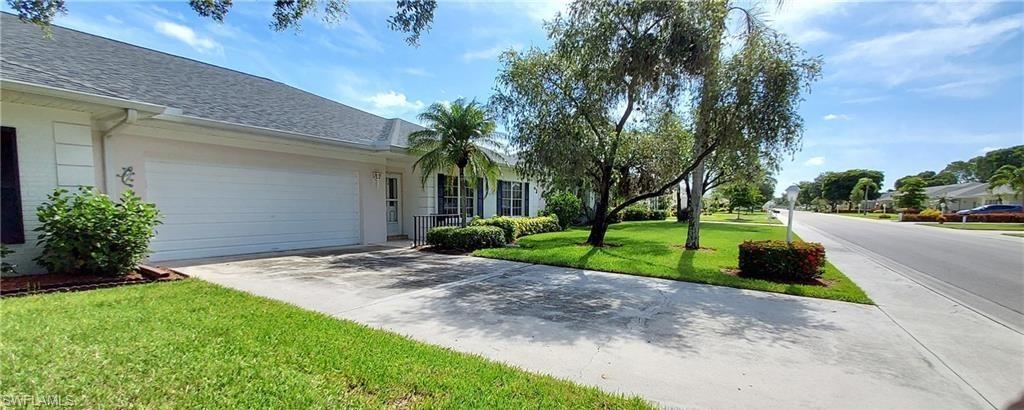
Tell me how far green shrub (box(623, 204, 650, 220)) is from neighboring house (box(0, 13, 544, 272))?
→ 62.6 feet

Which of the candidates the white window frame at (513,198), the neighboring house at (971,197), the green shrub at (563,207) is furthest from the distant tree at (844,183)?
the white window frame at (513,198)

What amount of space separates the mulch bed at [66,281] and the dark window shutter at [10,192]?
69 cm

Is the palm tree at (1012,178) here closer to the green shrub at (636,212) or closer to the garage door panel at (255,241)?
the green shrub at (636,212)

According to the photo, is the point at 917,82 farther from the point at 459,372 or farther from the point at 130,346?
the point at 130,346

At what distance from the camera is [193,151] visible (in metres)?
8.88

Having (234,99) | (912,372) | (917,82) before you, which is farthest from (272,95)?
(917,82)

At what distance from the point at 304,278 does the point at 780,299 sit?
8.19 metres

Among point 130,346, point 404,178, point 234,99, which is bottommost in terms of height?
point 130,346

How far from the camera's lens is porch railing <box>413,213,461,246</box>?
→ 12.4 meters

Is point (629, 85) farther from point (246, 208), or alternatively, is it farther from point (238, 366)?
point (246, 208)

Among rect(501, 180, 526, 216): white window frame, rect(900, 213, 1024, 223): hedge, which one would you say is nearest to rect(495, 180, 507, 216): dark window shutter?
rect(501, 180, 526, 216): white window frame

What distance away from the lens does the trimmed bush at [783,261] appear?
25.8 feet

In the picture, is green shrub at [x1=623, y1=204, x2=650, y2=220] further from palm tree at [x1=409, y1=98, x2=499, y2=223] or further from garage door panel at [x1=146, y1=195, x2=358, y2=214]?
garage door panel at [x1=146, y1=195, x2=358, y2=214]

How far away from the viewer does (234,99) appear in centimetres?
1041
